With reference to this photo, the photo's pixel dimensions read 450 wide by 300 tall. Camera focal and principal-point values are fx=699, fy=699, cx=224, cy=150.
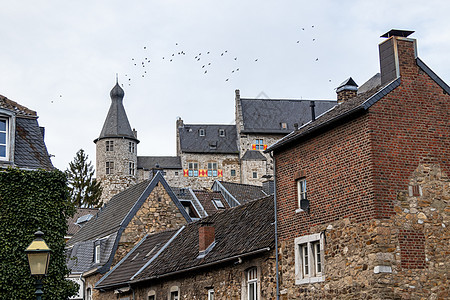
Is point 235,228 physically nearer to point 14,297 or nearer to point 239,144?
point 14,297

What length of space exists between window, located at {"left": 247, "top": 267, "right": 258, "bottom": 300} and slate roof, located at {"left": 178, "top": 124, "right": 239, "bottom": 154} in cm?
7289

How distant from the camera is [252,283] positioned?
21.4 meters

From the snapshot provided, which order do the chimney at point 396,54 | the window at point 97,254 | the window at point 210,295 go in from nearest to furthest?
the chimney at point 396,54 < the window at point 210,295 < the window at point 97,254

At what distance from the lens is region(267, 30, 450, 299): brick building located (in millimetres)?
16797

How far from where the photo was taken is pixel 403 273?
54.6 feet

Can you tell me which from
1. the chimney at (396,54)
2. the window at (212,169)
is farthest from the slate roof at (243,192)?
the window at (212,169)

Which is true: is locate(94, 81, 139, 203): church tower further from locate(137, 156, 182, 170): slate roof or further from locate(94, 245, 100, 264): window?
locate(94, 245, 100, 264): window

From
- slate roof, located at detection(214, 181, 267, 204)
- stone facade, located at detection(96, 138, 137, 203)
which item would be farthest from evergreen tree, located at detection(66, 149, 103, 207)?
slate roof, located at detection(214, 181, 267, 204)

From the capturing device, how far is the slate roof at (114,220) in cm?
3234

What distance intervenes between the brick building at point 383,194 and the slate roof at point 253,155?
72.3 meters

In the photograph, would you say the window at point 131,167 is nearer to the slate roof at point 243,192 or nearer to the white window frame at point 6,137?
the slate roof at point 243,192

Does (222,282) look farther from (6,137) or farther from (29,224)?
(6,137)

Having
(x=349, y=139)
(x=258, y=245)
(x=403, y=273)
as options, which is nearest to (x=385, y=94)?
(x=349, y=139)

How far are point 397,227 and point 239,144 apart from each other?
7762 centimetres
